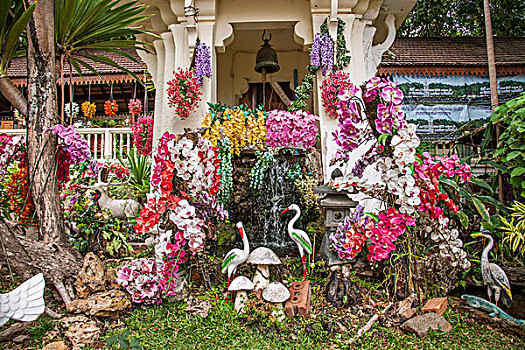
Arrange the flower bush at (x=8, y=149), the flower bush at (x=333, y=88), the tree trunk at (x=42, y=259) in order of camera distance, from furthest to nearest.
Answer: the flower bush at (x=333, y=88)
the flower bush at (x=8, y=149)
the tree trunk at (x=42, y=259)

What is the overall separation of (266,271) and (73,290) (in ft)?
5.36

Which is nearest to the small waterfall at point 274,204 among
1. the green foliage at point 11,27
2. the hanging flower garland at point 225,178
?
the hanging flower garland at point 225,178

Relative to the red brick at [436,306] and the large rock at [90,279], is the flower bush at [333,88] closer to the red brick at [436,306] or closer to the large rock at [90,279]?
the red brick at [436,306]

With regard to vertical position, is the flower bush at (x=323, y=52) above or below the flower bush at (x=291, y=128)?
above

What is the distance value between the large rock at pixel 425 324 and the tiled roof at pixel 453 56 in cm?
855

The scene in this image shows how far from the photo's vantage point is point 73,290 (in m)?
3.22

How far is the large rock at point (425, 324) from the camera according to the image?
9.67 feet

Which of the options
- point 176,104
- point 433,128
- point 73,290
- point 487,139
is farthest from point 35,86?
point 433,128

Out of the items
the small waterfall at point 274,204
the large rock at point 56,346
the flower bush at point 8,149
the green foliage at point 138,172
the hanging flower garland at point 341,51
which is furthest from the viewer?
the green foliage at point 138,172

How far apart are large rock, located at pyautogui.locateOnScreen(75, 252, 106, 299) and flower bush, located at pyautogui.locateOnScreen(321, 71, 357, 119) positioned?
3700 millimetres

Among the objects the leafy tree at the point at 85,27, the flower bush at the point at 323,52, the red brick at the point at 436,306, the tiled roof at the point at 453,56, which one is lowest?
the red brick at the point at 436,306

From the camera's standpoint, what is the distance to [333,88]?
5.45 metres

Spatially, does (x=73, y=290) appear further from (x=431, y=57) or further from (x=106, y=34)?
(x=431, y=57)

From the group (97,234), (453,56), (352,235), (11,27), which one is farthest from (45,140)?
(453,56)
